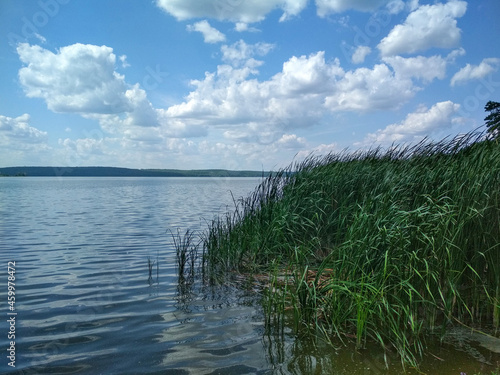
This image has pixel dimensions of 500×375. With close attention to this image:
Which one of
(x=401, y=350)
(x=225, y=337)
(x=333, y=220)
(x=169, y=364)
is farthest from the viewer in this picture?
(x=333, y=220)

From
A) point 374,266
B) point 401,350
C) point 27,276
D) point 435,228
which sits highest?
point 435,228

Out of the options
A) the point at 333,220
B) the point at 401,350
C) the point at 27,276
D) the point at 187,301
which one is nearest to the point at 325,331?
the point at 401,350

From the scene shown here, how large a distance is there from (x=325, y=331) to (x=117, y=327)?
338cm

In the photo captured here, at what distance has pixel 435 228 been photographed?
199 inches

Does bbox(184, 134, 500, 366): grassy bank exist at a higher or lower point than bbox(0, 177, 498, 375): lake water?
higher

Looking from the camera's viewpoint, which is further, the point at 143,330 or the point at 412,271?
the point at 143,330

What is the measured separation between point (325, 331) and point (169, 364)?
2.10 metres

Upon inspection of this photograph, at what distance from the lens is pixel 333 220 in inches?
356

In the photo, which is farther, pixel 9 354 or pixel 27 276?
pixel 27 276

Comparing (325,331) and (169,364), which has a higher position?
(325,331)

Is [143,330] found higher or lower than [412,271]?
lower

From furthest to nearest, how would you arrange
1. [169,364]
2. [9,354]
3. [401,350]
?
[9,354] < [169,364] < [401,350]

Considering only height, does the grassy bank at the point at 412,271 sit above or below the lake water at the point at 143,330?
above

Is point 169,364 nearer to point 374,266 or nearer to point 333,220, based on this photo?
point 374,266
